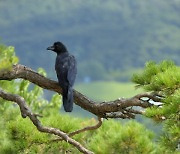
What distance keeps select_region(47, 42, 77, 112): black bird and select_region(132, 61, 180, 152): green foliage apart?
768mm

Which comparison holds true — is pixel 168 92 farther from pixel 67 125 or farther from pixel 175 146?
pixel 67 125

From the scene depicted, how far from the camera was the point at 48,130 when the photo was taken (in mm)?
5000

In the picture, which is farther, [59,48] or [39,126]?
[59,48]

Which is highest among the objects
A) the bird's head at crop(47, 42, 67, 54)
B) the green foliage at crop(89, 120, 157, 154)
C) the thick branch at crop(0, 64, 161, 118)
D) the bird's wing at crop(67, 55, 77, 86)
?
the bird's head at crop(47, 42, 67, 54)

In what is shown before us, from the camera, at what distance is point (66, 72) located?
21.5ft

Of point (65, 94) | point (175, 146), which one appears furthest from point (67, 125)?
point (175, 146)

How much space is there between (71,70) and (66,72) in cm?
11

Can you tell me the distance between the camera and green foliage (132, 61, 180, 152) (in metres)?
3.89

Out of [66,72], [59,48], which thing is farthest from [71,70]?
[59,48]

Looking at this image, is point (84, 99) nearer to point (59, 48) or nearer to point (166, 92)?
point (166, 92)

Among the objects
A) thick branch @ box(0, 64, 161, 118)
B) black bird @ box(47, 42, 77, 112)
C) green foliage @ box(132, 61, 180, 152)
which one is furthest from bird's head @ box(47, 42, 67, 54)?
green foliage @ box(132, 61, 180, 152)

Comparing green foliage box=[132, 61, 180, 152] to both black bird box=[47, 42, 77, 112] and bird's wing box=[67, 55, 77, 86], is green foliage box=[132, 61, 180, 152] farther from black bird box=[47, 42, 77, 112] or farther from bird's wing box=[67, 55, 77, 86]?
bird's wing box=[67, 55, 77, 86]

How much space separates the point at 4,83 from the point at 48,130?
8688 millimetres

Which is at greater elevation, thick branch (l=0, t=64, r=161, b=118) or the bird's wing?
the bird's wing
